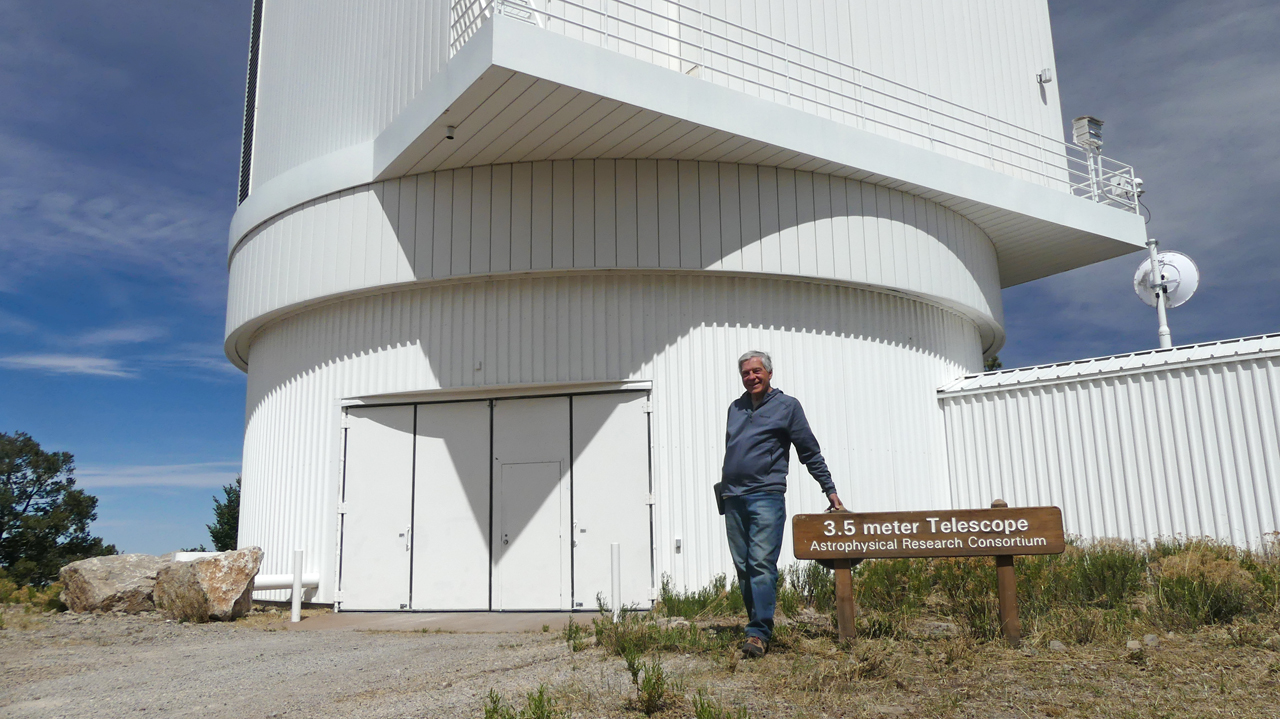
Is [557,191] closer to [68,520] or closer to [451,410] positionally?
[451,410]

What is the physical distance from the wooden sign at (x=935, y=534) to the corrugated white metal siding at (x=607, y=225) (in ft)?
19.6

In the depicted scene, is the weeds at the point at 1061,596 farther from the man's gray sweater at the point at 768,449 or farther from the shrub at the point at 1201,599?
Result: the man's gray sweater at the point at 768,449

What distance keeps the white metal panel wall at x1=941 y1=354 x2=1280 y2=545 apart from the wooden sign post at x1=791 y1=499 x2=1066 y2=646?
6.86 metres

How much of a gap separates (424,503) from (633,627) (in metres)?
6.37

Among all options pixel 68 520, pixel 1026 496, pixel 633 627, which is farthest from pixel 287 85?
pixel 68 520

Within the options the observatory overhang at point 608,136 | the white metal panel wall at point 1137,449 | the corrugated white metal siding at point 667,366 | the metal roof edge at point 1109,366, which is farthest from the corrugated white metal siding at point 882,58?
the white metal panel wall at point 1137,449

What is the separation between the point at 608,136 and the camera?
1140cm

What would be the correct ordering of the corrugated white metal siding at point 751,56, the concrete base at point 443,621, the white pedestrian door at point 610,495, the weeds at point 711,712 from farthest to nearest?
1. the corrugated white metal siding at point 751,56
2. the white pedestrian door at point 610,495
3. the concrete base at point 443,621
4. the weeds at point 711,712

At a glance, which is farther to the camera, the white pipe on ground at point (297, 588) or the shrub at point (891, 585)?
the white pipe on ground at point (297, 588)

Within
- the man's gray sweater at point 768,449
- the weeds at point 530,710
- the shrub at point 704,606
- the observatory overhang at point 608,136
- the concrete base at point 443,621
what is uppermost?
the observatory overhang at point 608,136

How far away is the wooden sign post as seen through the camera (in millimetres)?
6570

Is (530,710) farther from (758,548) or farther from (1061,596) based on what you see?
(1061,596)

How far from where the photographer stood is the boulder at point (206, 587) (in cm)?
1125

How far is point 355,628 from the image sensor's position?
11.0m
